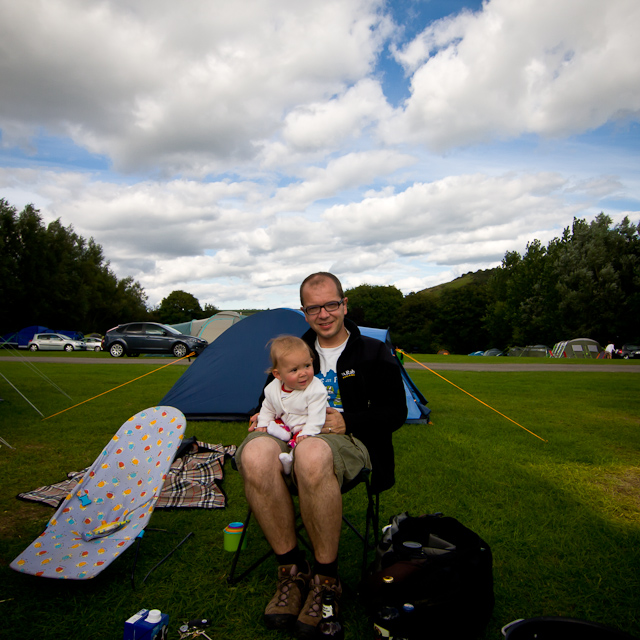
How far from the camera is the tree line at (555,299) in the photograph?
2908 cm

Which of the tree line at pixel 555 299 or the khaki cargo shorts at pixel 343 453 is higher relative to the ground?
the tree line at pixel 555 299

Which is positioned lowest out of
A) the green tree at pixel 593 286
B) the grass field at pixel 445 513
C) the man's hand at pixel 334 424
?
the grass field at pixel 445 513

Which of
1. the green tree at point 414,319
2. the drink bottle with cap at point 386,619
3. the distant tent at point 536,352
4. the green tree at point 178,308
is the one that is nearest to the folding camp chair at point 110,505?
the drink bottle with cap at point 386,619

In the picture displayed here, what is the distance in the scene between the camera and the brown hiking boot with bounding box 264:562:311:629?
6.42 feet

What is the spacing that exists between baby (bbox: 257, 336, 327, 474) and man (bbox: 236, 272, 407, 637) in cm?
6

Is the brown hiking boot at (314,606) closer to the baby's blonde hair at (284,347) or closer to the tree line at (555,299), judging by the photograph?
the baby's blonde hair at (284,347)

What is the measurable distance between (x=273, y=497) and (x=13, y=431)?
15.9 feet

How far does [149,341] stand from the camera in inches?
707

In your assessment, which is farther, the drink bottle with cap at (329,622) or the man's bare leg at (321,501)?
the man's bare leg at (321,501)

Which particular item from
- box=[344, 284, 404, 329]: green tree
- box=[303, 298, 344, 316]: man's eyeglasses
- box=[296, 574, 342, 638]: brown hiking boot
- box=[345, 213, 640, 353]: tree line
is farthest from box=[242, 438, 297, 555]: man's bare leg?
box=[344, 284, 404, 329]: green tree

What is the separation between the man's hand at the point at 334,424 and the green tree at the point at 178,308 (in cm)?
6470

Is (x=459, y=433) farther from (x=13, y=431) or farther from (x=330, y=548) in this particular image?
(x=13, y=431)

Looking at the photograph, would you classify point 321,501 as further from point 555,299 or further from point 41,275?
point 41,275

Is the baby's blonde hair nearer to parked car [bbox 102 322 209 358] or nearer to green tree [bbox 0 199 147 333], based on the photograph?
parked car [bbox 102 322 209 358]
